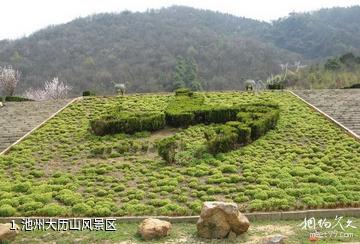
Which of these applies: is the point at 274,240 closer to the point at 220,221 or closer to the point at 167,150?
the point at 220,221

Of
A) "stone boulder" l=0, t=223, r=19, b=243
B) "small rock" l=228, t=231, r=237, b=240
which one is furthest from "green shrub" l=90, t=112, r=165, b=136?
"small rock" l=228, t=231, r=237, b=240

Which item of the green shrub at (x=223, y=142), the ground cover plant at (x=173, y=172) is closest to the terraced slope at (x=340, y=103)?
the ground cover plant at (x=173, y=172)

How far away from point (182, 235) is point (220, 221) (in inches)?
39.4

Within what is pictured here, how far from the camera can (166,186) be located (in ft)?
42.9

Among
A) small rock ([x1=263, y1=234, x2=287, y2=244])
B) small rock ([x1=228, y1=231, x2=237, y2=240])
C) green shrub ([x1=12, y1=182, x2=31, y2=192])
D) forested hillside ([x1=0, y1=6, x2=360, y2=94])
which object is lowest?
green shrub ([x1=12, y1=182, x2=31, y2=192])

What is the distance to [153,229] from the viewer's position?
959cm

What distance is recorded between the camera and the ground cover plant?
11.8 m

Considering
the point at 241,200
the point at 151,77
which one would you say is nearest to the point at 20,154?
the point at 241,200

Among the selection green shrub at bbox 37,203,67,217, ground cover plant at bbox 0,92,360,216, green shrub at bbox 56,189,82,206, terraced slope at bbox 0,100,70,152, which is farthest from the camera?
terraced slope at bbox 0,100,70,152

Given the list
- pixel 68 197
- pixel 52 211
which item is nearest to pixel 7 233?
pixel 52 211

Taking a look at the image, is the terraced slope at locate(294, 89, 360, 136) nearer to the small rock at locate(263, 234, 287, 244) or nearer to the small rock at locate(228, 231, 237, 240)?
the small rock at locate(228, 231, 237, 240)

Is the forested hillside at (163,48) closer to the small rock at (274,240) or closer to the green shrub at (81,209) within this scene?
the green shrub at (81,209)

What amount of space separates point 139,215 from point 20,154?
759cm

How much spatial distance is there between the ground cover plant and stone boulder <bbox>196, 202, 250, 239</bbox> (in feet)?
5.94
